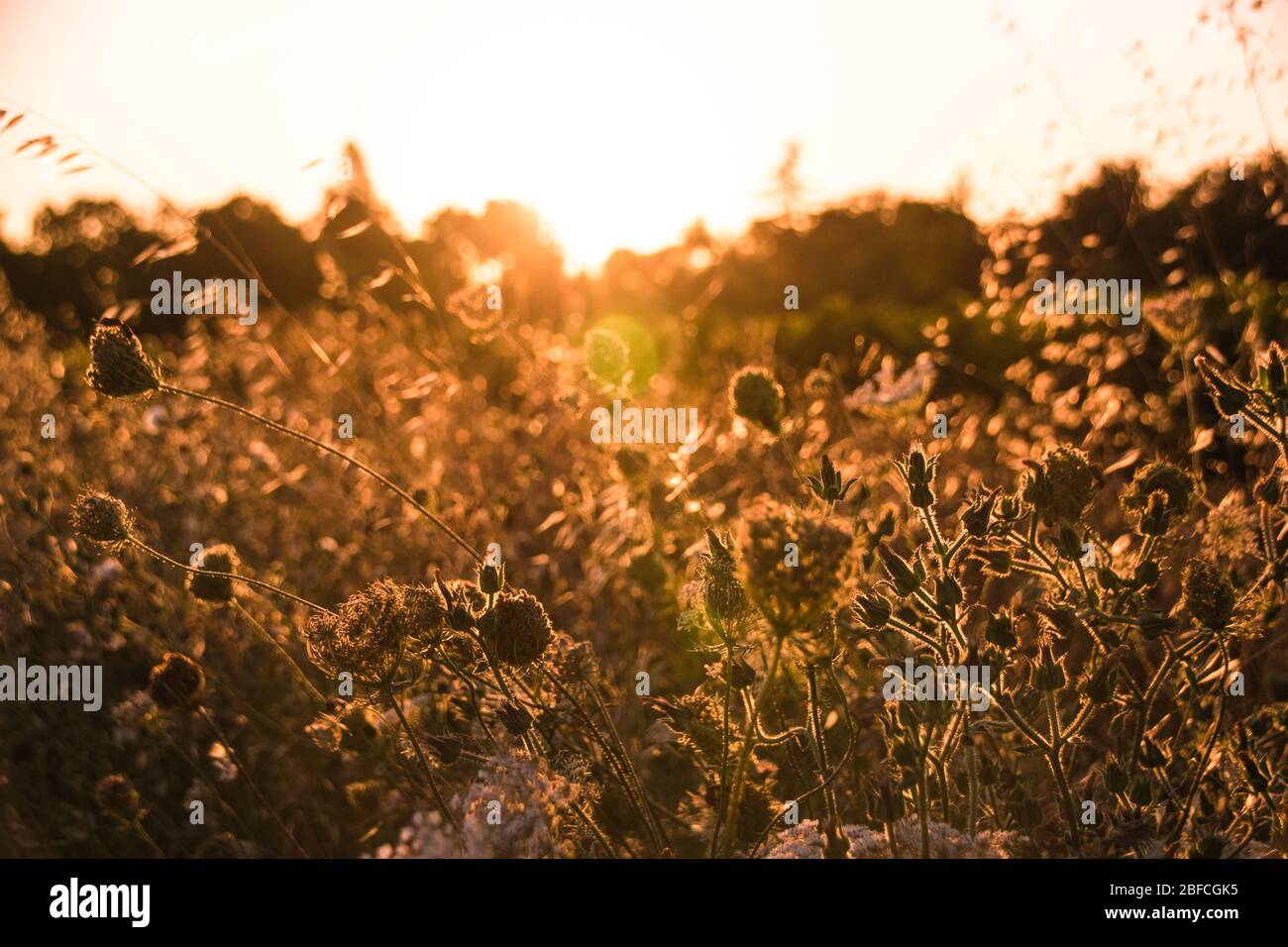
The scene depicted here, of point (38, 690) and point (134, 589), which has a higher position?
point (134, 589)

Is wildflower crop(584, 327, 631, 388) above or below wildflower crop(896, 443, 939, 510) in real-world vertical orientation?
above

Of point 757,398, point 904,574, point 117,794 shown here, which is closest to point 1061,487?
point 904,574

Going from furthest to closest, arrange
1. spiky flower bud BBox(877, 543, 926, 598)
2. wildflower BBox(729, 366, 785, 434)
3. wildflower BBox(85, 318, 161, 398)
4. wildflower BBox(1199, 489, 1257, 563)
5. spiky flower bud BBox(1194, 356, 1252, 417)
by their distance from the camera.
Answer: wildflower BBox(729, 366, 785, 434), wildflower BBox(85, 318, 161, 398), wildflower BBox(1199, 489, 1257, 563), spiky flower bud BBox(1194, 356, 1252, 417), spiky flower bud BBox(877, 543, 926, 598)

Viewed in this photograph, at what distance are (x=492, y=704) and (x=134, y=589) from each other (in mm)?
1580

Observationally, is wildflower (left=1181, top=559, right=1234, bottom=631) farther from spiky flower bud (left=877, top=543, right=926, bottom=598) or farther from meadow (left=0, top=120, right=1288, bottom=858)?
spiky flower bud (left=877, top=543, right=926, bottom=598)

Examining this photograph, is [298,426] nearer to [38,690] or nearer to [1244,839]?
[38,690]

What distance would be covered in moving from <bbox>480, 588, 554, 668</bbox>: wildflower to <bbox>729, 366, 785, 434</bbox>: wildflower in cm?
66

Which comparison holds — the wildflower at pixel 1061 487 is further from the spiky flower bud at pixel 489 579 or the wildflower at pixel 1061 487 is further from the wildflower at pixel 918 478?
the spiky flower bud at pixel 489 579

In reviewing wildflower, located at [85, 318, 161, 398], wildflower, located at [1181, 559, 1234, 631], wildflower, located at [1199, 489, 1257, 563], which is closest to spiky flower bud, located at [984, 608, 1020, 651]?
wildflower, located at [1181, 559, 1234, 631]

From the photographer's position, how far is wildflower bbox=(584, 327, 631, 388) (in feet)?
8.90

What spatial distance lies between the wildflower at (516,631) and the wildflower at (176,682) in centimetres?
78

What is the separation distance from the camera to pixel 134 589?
2756mm
